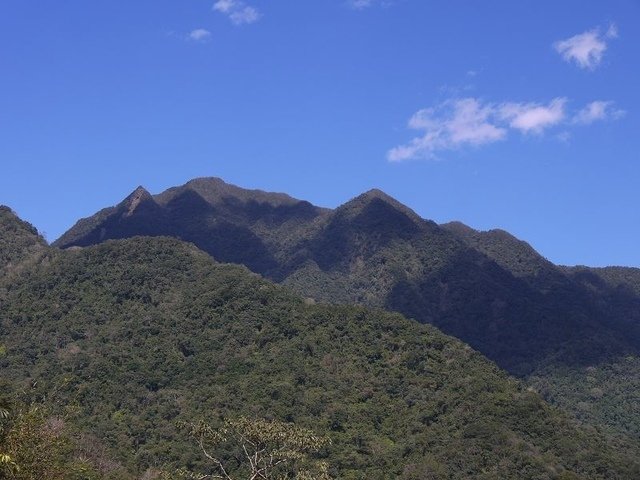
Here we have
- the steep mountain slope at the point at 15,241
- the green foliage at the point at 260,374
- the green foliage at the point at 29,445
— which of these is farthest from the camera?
the steep mountain slope at the point at 15,241

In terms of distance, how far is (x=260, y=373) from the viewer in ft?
332

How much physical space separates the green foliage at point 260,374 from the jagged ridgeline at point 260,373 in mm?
203

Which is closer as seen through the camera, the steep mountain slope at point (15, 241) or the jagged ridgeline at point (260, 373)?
the jagged ridgeline at point (260, 373)

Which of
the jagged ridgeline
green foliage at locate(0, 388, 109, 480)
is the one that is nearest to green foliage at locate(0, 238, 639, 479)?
the jagged ridgeline

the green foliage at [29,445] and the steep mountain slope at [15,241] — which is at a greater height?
the steep mountain slope at [15,241]

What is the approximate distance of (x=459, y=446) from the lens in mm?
84812

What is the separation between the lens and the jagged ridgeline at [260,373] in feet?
277

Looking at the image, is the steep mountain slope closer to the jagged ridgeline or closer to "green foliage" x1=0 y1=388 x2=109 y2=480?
the jagged ridgeline

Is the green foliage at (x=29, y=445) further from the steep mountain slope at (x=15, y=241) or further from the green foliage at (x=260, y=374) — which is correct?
the steep mountain slope at (x=15, y=241)

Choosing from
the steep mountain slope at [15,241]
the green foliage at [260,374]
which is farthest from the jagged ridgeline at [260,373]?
the steep mountain slope at [15,241]

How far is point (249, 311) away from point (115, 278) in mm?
23639

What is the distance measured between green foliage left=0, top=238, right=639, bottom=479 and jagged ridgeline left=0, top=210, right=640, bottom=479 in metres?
0.20

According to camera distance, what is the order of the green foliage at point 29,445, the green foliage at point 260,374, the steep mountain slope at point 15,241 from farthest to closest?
the steep mountain slope at point 15,241 → the green foliage at point 260,374 → the green foliage at point 29,445

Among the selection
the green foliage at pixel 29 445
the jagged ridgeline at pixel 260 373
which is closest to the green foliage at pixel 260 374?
the jagged ridgeline at pixel 260 373
